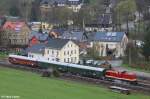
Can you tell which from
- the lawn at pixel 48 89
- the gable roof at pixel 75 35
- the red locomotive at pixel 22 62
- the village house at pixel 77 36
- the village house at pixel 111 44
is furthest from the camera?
the gable roof at pixel 75 35

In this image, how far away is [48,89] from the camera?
4312 centimetres

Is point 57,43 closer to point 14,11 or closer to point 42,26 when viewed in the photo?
point 42,26

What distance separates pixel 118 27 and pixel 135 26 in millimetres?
4140

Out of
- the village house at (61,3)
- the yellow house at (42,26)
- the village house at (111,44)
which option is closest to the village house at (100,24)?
the yellow house at (42,26)

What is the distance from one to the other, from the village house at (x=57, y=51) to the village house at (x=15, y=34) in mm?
17557

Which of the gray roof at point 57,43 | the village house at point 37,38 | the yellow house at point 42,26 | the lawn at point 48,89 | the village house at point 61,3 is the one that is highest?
the village house at point 61,3

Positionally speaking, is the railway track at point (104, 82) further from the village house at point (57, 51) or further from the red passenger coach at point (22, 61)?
the village house at point (57, 51)

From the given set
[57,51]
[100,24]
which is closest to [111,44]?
[57,51]

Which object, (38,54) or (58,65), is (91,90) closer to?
(58,65)

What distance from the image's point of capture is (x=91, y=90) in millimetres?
44000

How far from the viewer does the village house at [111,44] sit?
75312 mm

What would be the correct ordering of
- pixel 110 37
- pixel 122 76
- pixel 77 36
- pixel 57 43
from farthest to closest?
1. pixel 77 36
2. pixel 110 37
3. pixel 57 43
4. pixel 122 76

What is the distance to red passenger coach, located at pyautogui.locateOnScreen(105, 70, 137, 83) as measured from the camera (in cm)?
4909

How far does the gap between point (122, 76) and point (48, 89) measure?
34.4ft
